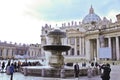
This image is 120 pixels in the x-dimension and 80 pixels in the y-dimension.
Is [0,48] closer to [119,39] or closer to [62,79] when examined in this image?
[119,39]

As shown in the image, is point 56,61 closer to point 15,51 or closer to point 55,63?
point 55,63

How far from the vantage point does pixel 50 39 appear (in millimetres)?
21094

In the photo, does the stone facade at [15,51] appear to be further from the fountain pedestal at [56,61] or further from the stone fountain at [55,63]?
the fountain pedestal at [56,61]

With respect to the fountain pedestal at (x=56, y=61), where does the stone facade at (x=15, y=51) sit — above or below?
above

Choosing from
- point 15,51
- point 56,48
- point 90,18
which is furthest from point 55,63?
point 15,51

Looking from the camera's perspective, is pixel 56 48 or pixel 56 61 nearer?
pixel 56 48

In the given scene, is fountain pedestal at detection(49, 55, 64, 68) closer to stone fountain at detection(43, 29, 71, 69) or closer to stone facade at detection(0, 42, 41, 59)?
stone fountain at detection(43, 29, 71, 69)

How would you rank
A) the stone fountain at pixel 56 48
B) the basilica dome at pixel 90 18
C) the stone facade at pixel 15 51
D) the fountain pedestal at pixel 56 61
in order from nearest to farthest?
the stone fountain at pixel 56 48 → the fountain pedestal at pixel 56 61 → the basilica dome at pixel 90 18 → the stone facade at pixel 15 51

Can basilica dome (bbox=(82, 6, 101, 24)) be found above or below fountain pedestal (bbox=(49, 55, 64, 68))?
above

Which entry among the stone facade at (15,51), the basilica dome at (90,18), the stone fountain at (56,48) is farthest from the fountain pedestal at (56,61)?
the stone facade at (15,51)

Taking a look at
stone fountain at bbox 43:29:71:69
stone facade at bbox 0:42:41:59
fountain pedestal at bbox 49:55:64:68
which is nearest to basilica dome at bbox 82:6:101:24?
stone facade at bbox 0:42:41:59

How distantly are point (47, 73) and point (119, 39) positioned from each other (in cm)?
4456

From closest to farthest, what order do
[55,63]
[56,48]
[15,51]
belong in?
1. [56,48]
2. [55,63]
3. [15,51]

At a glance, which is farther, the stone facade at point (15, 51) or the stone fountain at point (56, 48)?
the stone facade at point (15, 51)
